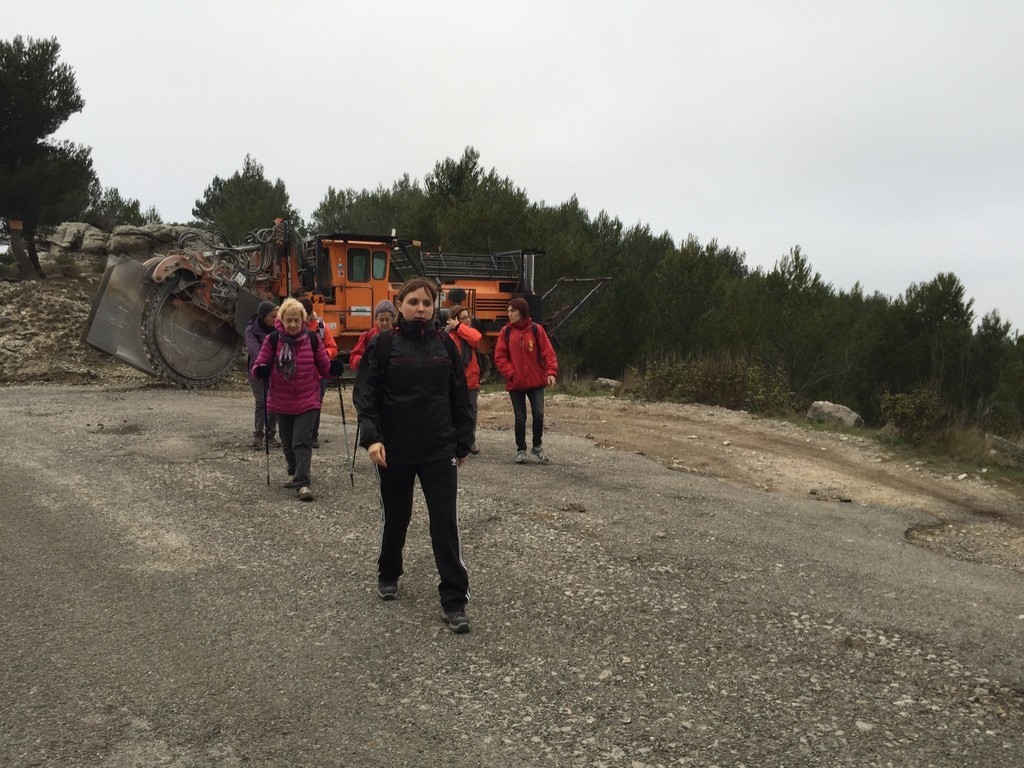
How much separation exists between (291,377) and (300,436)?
497 mm

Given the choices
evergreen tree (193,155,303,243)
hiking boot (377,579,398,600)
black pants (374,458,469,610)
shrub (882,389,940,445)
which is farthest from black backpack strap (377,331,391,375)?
evergreen tree (193,155,303,243)

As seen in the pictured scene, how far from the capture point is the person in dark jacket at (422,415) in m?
4.17

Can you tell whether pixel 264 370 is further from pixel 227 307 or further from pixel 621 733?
pixel 227 307

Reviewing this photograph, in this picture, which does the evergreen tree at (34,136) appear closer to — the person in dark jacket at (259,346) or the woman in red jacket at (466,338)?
the person in dark jacket at (259,346)

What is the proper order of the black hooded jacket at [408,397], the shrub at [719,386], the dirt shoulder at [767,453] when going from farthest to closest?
1. the shrub at [719,386]
2. the dirt shoulder at [767,453]
3. the black hooded jacket at [408,397]

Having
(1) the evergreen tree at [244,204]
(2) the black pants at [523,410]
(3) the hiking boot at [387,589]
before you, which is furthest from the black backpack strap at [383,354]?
(1) the evergreen tree at [244,204]

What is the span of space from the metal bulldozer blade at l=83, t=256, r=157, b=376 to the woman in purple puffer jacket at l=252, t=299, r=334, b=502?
9.14 m

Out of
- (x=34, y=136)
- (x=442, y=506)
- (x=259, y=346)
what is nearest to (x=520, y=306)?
(x=259, y=346)

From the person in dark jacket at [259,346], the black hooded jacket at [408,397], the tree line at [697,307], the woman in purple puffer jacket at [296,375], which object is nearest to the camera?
the black hooded jacket at [408,397]

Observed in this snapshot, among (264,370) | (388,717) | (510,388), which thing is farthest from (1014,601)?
(264,370)

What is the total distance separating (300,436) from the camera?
7.00m

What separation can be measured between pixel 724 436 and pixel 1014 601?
21.3 ft

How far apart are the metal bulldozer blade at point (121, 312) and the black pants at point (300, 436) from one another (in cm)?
908

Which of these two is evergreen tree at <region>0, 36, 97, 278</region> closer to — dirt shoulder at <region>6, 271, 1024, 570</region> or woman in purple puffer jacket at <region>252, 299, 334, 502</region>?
dirt shoulder at <region>6, 271, 1024, 570</region>
